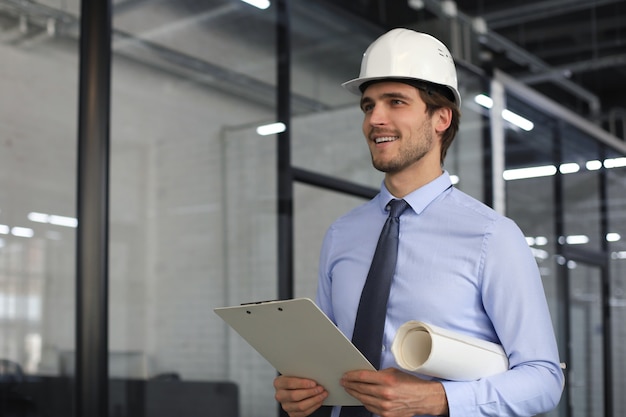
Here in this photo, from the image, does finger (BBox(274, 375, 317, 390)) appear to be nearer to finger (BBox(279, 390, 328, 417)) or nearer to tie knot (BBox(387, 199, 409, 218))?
finger (BBox(279, 390, 328, 417))

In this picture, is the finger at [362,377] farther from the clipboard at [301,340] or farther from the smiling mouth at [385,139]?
the smiling mouth at [385,139]

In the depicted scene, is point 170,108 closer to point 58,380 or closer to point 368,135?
point 58,380

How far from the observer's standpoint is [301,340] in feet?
5.41

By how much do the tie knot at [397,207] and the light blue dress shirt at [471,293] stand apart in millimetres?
13

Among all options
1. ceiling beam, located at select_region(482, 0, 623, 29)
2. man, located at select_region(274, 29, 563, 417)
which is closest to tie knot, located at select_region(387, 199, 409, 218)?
man, located at select_region(274, 29, 563, 417)

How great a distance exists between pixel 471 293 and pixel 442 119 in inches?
15.4

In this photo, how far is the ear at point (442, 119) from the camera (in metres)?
1.90

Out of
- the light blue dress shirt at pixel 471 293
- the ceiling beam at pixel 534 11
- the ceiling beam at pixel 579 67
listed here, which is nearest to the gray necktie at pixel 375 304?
the light blue dress shirt at pixel 471 293

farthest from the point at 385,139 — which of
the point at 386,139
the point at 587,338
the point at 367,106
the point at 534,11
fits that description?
the point at 534,11

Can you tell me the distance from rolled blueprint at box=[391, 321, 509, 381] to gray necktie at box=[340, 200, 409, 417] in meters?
0.22

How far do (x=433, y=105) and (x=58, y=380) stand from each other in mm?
2235

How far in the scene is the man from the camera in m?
1.63

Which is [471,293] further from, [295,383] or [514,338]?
[295,383]

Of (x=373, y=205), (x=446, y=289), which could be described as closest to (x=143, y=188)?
(x=373, y=205)
